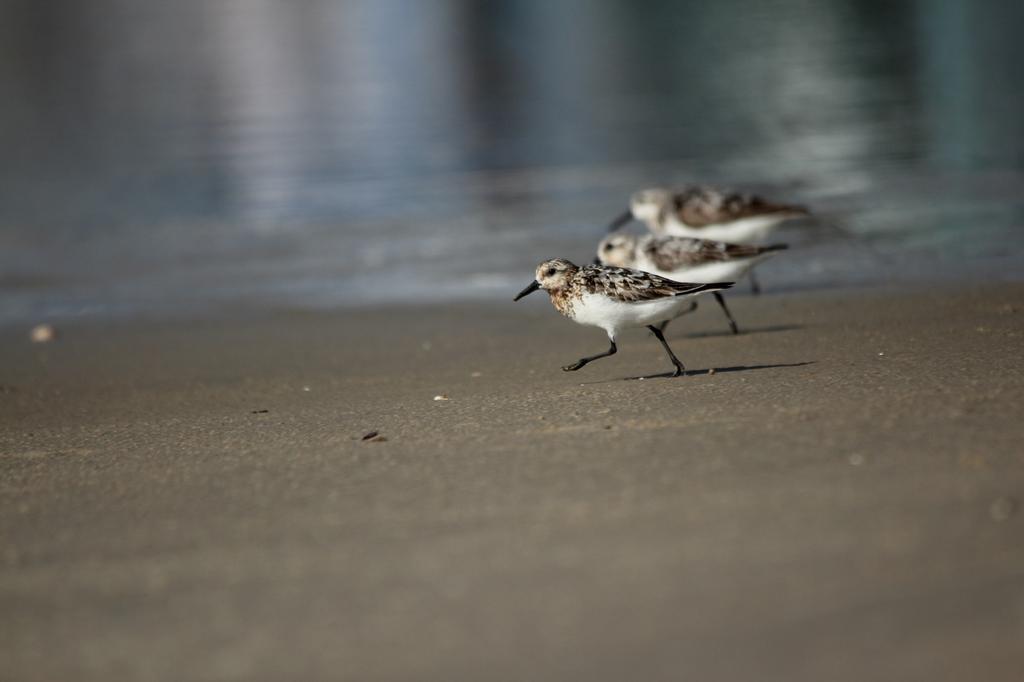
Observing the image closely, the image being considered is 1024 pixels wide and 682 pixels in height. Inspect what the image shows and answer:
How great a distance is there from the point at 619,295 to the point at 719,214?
10.5 ft

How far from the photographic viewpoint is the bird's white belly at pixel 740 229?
9.15 meters

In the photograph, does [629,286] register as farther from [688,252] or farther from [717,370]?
[688,252]

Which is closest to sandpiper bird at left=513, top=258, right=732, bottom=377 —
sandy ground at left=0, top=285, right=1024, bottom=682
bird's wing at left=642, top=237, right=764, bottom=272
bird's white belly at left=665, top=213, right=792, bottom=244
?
sandy ground at left=0, top=285, right=1024, bottom=682

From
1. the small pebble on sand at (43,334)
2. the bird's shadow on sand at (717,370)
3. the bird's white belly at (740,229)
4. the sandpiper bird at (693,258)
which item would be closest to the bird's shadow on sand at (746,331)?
the sandpiper bird at (693,258)

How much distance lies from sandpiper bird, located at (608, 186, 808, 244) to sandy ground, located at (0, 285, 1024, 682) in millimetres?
2627

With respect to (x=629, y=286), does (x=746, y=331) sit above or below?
below

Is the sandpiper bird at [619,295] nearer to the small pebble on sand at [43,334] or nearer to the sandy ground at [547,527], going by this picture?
the sandy ground at [547,527]

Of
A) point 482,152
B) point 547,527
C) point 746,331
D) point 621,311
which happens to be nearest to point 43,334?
point 621,311

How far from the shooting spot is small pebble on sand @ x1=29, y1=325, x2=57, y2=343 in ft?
28.0

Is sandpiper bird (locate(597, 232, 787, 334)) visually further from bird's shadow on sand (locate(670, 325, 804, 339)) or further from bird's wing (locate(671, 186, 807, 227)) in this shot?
bird's wing (locate(671, 186, 807, 227))

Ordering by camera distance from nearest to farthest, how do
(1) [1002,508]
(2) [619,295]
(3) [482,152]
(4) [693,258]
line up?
(1) [1002,508] < (2) [619,295] < (4) [693,258] < (3) [482,152]

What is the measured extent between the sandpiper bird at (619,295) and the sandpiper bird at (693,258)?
1294mm

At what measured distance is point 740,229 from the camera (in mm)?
9164

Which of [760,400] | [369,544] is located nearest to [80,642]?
[369,544]
